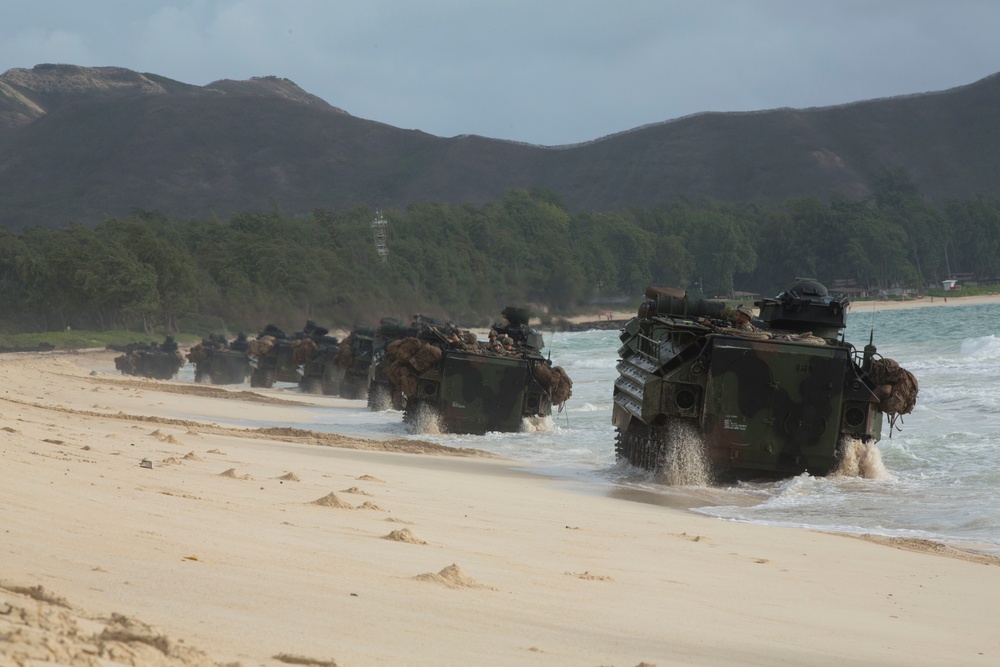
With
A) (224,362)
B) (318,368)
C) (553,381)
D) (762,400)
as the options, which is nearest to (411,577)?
(762,400)

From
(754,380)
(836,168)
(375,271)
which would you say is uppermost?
(836,168)

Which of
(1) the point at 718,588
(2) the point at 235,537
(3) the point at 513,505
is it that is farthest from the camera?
(3) the point at 513,505

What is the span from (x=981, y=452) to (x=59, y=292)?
69.2 meters

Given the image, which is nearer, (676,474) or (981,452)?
(676,474)

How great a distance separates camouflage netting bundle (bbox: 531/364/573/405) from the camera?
24.7m

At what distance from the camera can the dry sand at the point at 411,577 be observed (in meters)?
4.82

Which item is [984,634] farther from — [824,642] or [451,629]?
[451,629]

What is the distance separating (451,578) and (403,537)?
1564 mm

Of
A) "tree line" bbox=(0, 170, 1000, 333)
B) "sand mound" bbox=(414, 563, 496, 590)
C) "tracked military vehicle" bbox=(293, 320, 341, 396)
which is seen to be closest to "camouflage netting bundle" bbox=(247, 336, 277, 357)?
"tracked military vehicle" bbox=(293, 320, 341, 396)

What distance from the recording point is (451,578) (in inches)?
263

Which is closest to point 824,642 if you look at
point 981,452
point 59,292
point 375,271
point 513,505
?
point 513,505

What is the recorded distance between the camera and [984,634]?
7398 mm

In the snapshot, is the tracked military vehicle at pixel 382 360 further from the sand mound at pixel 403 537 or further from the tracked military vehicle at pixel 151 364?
the sand mound at pixel 403 537

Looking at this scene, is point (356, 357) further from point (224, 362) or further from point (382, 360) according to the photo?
point (224, 362)
